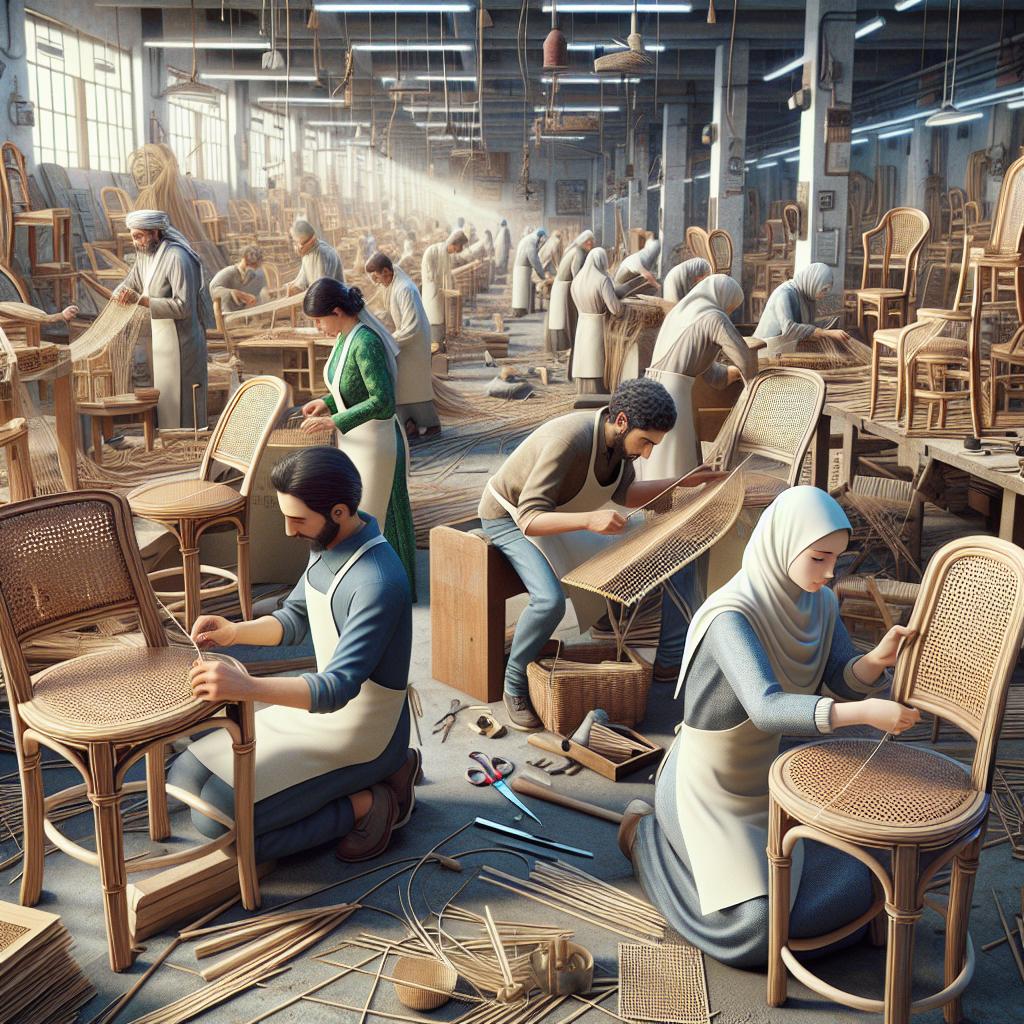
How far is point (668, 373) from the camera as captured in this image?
612cm

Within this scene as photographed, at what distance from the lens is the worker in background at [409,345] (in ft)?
26.9

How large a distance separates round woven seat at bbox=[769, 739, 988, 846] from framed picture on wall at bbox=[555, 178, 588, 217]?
121 feet

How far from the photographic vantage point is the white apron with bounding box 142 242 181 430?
27.6ft

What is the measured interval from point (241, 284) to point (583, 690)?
8.98 metres

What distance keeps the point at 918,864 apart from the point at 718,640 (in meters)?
0.64

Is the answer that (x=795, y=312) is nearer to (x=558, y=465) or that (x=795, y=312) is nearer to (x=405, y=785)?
(x=558, y=465)

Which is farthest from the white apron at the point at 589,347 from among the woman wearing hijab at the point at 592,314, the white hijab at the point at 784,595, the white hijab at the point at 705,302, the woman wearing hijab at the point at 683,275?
the white hijab at the point at 784,595

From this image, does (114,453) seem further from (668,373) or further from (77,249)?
(77,249)

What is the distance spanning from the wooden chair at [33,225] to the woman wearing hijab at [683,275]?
5.54m

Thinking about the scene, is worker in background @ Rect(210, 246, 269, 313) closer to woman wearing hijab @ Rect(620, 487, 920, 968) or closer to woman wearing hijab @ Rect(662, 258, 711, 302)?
woman wearing hijab @ Rect(662, 258, 711, 302)

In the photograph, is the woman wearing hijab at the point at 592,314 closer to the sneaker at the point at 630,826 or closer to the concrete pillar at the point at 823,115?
the concrete pillar at the point at 823,115

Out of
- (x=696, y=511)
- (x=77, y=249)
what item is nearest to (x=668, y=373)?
(x=696, y=511)

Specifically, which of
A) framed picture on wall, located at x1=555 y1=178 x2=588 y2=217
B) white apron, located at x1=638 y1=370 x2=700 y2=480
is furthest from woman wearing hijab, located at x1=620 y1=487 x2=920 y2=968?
framed picture on wall, located at x1=555 y1=178 x2=588 y2=217

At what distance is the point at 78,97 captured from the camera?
50.0 feet
